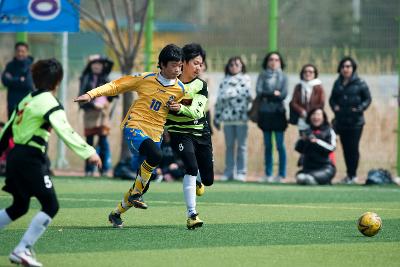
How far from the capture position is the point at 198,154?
12.0 meters

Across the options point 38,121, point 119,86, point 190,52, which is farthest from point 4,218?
point 190,52

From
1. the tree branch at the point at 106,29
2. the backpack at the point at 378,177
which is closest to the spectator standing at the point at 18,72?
the tree branch at the point at 106,29

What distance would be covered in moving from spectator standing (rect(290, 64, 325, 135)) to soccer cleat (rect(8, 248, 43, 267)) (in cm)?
1125

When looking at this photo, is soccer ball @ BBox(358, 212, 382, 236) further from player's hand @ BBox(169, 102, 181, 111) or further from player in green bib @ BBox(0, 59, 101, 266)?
player in green bib @ BBox(0, 59, 101, 266)

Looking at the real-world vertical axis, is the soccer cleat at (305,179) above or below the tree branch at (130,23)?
below

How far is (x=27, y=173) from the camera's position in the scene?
337 inches

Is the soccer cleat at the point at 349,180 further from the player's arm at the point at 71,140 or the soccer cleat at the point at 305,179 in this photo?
the player's arm at the point at 71,140

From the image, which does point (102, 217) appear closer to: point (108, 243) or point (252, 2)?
point (108, 243)

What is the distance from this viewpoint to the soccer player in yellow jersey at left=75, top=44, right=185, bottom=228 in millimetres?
11188

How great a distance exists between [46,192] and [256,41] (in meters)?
14.4

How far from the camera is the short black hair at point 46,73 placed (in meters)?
8.72

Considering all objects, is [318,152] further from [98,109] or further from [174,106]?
[174,106]

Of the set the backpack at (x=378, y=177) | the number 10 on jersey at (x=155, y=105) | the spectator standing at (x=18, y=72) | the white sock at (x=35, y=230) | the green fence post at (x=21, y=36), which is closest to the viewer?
the white sock at (x=35, y=230)

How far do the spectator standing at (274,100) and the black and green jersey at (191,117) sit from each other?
725 cm
